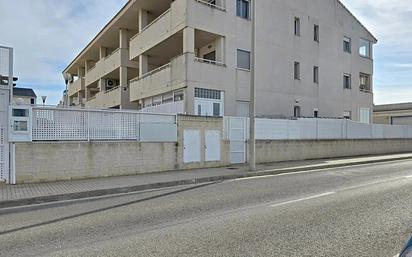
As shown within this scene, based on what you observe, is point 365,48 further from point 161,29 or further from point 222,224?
point 222,224

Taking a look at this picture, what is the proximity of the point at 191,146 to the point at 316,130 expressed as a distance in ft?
31.3

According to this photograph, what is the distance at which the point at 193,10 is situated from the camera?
63.3 ft

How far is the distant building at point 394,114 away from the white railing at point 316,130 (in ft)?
68.7

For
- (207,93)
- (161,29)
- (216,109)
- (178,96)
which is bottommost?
(216,109)

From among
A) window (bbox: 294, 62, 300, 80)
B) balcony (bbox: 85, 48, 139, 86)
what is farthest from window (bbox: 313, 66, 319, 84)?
balcony (bbox: 85, 48, 139, 86)

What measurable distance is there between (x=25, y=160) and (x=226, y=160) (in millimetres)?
8715

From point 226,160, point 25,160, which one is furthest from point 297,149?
point 25,160

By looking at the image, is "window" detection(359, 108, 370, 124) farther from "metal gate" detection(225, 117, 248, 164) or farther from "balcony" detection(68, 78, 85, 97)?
"balcony" detection(68, 78, 85, 97)

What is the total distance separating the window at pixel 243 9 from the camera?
861 inches

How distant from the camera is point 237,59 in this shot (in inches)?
851

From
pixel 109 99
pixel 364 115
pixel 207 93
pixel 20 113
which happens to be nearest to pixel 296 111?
pixel 207 93

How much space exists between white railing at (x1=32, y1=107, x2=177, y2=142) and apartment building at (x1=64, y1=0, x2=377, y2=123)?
A: 474 centimetres

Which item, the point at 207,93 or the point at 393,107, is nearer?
the point at 207,93

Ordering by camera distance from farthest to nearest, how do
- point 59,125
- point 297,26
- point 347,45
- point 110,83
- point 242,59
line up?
point 110,83
point 347,45
point 297,26
point 242,59
point 59,125
